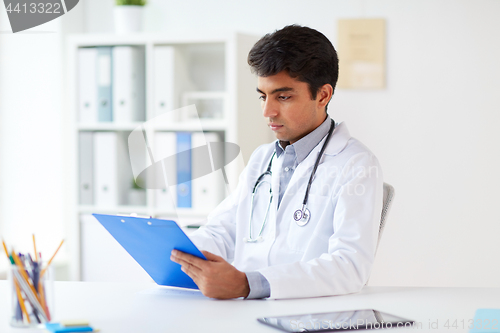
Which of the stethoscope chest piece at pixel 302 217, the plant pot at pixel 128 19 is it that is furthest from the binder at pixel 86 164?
the stethoscope chest piece at pixel 302 217

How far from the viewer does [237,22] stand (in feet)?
9.30

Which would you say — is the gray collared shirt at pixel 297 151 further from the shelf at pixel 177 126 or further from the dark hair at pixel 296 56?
the shelf at pixel 177 126

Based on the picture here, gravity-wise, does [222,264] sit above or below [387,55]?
below

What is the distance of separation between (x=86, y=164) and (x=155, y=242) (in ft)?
5.54

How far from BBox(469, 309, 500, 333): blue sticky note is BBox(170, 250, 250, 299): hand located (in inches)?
18.3

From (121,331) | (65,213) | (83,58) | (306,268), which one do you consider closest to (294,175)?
(306,268)

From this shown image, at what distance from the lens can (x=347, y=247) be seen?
1.31 m

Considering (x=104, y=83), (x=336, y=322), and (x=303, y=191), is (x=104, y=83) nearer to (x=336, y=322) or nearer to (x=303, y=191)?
(x=303, y=191)

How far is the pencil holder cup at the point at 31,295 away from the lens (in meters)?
0.94

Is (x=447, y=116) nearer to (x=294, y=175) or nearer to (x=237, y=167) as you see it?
(x=237, y=167)

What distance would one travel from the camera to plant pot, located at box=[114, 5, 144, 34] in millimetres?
2750

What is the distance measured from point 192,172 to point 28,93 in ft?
4.14

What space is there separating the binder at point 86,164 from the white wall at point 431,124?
446 mm

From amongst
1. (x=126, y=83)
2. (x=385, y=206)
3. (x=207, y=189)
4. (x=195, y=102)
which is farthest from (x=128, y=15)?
(x=385, y=206)
